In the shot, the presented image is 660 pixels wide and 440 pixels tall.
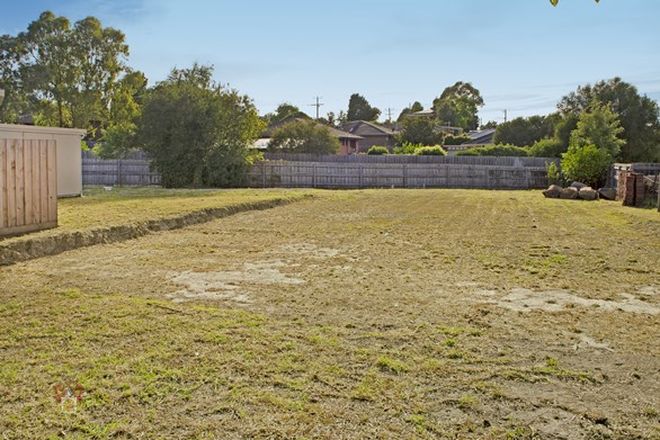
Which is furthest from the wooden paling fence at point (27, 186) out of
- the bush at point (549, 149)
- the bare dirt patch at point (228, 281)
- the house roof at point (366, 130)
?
the house roof at point (366, 130)

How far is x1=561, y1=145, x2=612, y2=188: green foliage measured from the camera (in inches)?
880

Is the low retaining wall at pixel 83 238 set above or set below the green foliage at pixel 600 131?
below

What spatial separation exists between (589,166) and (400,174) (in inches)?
332

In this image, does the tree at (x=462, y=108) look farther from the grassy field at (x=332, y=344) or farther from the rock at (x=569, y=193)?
the grassy field at (x=332, y=344)

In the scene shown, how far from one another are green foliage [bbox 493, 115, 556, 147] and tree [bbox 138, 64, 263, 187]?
23493 millimetres

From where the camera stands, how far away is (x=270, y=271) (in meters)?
6.72

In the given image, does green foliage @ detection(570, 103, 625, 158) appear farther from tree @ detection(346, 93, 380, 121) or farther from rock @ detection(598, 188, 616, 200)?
tree @ detection(346, 93, 380, 121)

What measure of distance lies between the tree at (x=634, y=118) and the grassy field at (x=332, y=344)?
28.0 m

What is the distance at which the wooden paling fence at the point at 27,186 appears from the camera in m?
8.70

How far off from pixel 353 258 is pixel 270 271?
133 centimetres

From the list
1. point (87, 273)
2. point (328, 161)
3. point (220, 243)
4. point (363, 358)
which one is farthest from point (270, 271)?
point (328, 161)

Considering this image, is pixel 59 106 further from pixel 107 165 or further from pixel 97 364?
pixel 97 364

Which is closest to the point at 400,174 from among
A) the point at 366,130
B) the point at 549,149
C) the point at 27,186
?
the point at 549,149

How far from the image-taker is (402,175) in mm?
28078
